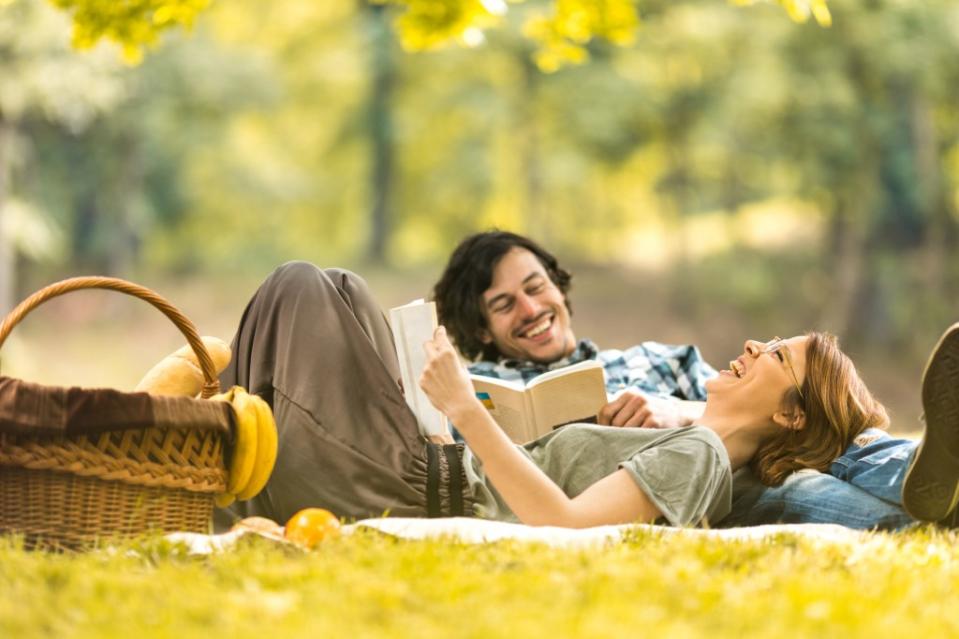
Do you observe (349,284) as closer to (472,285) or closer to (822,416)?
(472,285)

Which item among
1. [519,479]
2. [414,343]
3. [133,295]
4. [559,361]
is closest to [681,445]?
[519,479]

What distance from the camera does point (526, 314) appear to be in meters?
4.53

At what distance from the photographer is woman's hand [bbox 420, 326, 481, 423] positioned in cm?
307

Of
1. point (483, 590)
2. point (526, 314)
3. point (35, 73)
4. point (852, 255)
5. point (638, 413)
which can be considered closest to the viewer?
point (483, 590)

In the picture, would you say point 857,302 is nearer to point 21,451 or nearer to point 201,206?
point 201,206

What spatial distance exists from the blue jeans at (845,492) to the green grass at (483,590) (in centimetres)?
43

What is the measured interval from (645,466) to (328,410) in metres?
1.00

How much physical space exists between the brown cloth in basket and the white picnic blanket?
32 centimetres

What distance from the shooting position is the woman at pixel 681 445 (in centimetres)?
304

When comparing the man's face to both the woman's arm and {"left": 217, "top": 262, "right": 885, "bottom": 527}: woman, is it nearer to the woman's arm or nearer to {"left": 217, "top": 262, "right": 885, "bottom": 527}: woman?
{"left": 217, "top": 262, "right": 885, "bottom": 527}: woman

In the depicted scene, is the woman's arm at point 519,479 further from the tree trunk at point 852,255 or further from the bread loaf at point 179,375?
the tree trunk at point 852,255

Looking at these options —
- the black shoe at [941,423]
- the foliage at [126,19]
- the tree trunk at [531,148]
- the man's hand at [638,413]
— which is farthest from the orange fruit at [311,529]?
the tree trunk at [531,148]

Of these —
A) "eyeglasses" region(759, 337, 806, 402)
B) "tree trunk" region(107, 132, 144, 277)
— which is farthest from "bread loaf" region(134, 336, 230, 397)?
"tree trunk" region(107, 132, 144, 277)

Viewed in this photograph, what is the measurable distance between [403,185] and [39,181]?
6774 mm
